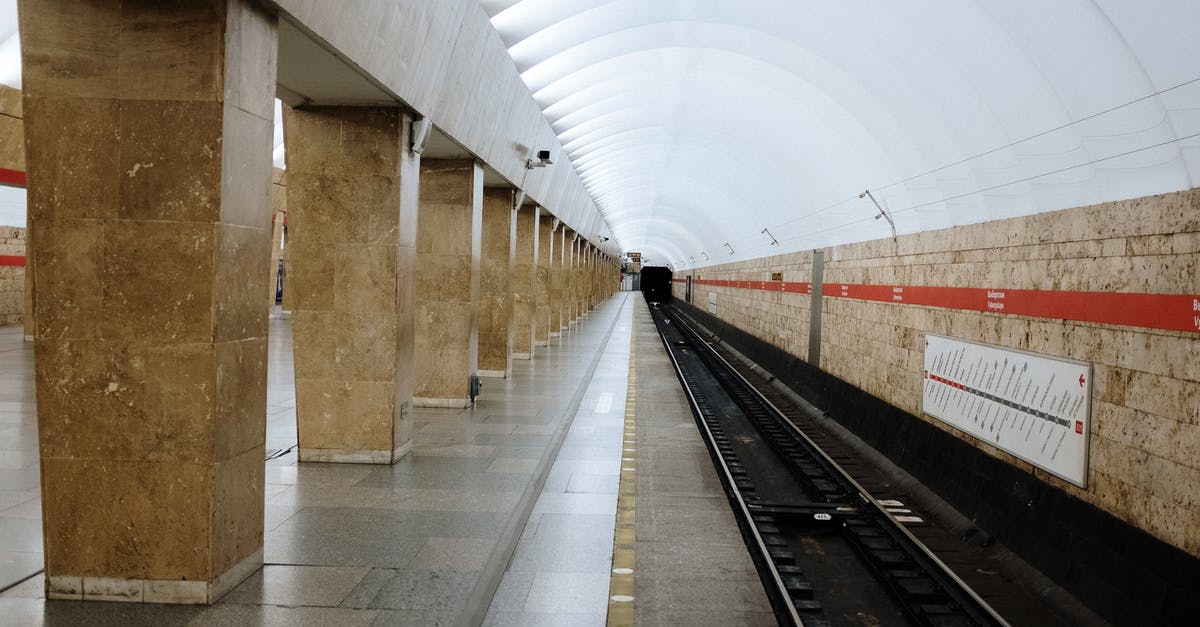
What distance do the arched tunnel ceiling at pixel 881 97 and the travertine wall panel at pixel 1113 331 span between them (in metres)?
0.28

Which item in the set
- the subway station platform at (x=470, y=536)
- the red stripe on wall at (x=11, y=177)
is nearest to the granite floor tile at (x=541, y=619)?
the subway station platform at (x=470, y=536)

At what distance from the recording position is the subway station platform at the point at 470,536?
445 centimetres

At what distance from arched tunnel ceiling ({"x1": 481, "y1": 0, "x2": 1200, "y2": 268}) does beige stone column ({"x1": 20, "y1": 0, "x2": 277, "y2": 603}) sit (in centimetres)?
570

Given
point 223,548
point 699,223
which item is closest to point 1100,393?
point 223,548

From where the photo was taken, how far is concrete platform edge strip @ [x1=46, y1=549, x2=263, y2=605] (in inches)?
173

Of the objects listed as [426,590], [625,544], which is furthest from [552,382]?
[426,590]

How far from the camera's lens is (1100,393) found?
5.90 m

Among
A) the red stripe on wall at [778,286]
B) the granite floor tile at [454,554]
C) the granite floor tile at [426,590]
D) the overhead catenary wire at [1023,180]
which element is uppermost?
the overhead catenary wire at [1023,180]

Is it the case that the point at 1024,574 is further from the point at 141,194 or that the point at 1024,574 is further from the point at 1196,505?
the point at 141,194

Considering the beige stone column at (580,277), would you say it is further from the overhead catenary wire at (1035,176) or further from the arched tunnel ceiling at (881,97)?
the overhead catenary wire at (1035,176)

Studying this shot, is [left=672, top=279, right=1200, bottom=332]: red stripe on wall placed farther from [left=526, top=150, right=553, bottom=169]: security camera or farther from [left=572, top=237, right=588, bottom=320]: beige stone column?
[left=572, top=237, right=588, bottom=320]: beige stone column

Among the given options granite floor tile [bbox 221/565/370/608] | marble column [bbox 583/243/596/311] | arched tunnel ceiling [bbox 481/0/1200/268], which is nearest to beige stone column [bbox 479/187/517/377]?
arched tunnel ceiling [bbox 481/0/1200/268]

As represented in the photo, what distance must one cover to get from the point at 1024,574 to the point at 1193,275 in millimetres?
2705

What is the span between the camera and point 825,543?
7.29 m
